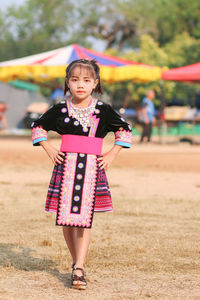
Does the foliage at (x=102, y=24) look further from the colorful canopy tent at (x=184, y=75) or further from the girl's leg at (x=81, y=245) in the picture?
the girl's leg at (x=81, y=245)

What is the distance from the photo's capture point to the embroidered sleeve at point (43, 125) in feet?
12.1

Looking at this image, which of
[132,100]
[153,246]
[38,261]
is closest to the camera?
[38,261]

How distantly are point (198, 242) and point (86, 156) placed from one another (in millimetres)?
1742

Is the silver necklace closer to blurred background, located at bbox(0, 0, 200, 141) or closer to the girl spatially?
the girl

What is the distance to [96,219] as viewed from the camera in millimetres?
6031

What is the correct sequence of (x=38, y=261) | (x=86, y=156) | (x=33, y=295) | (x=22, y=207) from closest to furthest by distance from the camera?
(x=33, y=295) → (x=86, y=156) → (x=38, y=261) → (x=22, y=207)

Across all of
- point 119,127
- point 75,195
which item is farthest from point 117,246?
point 119,127

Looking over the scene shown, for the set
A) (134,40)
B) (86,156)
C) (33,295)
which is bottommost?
(33,295)

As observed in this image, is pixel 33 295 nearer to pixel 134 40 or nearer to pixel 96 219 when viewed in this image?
pixel 96 219

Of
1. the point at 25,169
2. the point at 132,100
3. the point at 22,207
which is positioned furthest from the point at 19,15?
the point at 22,207

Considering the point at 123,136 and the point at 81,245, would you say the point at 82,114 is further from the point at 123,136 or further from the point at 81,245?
the point at 81,245

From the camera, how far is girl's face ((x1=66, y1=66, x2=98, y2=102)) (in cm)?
362

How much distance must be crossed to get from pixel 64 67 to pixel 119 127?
48.3 feet

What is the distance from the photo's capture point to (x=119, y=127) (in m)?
3.71
